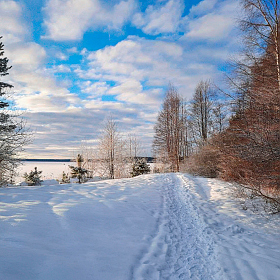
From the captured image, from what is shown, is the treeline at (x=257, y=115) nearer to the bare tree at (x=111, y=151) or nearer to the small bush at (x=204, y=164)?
the small bush at (x=204, y=164)

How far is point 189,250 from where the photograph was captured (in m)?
3.90

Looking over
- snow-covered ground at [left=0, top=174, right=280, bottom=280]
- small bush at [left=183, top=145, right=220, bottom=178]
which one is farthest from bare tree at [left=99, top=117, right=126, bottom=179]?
snow-covered ground at [left=0, top=174, right=280, bottom=280]

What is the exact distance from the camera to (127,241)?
4047mm

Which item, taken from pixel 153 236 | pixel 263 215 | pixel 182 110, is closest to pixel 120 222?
pixel 153 236

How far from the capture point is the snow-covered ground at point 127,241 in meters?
2.90

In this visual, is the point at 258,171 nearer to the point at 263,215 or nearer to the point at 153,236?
the point at 263,215

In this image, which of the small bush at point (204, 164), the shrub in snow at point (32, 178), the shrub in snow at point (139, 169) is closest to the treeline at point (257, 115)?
the small bush at point (204, 164)

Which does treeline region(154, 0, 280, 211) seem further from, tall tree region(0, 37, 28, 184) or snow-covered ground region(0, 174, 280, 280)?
tall tree region(0, 37, 28, 184)

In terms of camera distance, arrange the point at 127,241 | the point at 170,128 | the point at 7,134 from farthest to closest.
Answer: the point at 170,128 < the point at 7,134 < the point at 127,241

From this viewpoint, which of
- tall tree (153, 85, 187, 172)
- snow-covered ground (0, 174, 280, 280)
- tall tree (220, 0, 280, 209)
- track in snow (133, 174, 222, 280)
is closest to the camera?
snow-covered ground (0, 174, 280, 280)

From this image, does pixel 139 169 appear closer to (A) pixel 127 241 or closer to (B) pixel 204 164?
(B) pixel 204 164

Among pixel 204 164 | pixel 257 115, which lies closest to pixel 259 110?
pixel 257 115

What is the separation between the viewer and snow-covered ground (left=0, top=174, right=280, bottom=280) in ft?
9.51

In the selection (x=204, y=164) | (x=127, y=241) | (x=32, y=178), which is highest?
(x=204, y=164)
